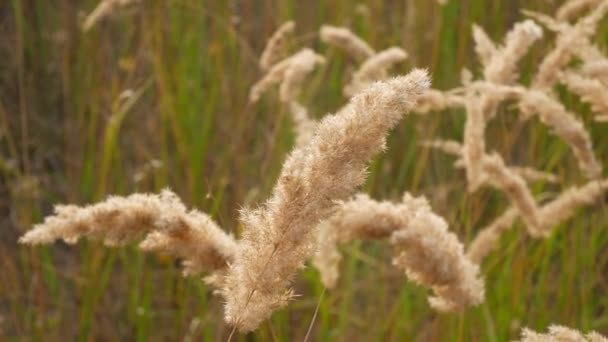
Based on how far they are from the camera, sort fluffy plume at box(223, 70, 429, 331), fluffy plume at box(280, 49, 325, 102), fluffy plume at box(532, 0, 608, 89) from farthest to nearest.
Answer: fluffy plume at box(280, 49, 325, 102)
fluffy plume at box(532, 0, 608, 89)
fluffy plume at box(223, 70, 429, 331)

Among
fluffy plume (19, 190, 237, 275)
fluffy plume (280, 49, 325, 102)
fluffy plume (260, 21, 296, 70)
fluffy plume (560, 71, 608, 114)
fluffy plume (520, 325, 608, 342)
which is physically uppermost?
fluffy plume (260, 21, 296, 70)

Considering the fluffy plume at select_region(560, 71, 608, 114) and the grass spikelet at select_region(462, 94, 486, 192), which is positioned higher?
the fluffy plume at select_region(560, 71, 608, 114)

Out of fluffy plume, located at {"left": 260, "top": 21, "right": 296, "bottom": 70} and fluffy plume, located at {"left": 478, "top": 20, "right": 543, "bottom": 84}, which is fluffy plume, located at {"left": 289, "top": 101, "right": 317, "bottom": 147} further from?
fluffy plume, located at {"left": 478, "top": 20, "right": 543, "bottom": 84}

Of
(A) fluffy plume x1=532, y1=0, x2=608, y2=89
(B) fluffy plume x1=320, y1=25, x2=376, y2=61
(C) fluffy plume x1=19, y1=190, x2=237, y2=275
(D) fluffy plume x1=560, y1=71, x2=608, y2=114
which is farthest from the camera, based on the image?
(B) fluffy plume x1=320, y1=25, x2=376, y2=61

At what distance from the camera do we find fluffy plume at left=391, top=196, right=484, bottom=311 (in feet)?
4.18

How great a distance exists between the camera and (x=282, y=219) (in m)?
0.96

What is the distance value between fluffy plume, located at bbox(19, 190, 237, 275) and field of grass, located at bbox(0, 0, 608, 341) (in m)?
0.92

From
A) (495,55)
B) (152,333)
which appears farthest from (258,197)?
(495,55)

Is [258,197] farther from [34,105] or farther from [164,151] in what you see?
[34,105]

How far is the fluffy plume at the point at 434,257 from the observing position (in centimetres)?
127

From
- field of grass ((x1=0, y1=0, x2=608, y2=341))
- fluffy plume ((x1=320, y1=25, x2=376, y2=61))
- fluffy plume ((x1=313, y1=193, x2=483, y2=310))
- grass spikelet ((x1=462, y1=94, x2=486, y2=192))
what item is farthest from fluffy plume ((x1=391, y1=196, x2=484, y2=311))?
fluffy plume ((x1=320, y1=25, x2=376, y2=61))

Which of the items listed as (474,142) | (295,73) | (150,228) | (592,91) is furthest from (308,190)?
(295,73)

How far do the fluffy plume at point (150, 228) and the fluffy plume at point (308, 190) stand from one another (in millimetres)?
204

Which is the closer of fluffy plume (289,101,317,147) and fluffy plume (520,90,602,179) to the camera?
fluffy plume (520,90,602,179)
